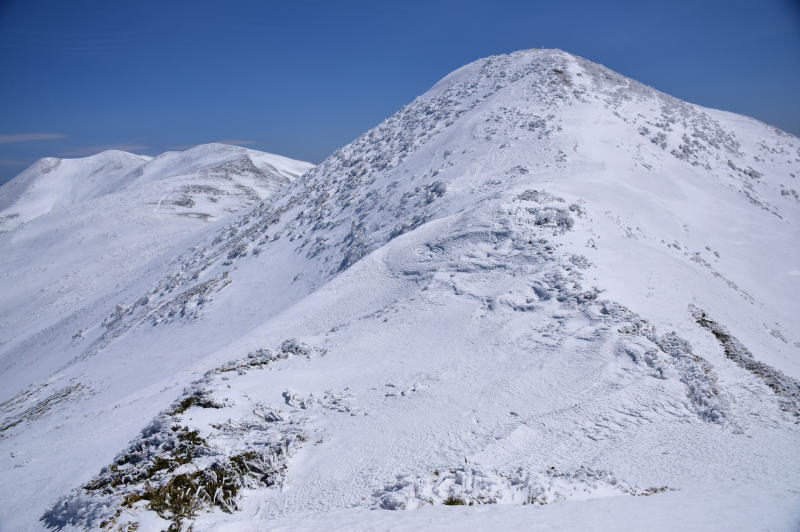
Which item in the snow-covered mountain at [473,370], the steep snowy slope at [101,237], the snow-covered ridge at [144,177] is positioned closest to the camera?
the snow-covered mountain at [473,370]

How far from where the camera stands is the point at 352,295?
17000 millimetres

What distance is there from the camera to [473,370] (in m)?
11.0

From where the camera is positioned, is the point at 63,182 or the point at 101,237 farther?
the point at 63,182

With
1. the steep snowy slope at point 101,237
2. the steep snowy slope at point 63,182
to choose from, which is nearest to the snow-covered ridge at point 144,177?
the steep snowy slope at point 63,182

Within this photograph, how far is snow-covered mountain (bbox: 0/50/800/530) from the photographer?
7270 mm

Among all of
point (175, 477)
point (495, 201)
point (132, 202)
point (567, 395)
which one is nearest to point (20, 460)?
point (175, 477)

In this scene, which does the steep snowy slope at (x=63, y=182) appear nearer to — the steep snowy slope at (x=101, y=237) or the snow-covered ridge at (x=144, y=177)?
the snow-covered ridge at (x=144, y=177)

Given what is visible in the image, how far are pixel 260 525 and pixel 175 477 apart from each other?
6.61 feet

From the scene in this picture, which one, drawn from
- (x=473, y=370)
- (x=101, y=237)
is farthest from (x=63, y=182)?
(x=473, y=370)

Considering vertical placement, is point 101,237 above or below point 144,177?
below

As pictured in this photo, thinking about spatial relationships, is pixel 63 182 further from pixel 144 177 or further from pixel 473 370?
pixel 473 370

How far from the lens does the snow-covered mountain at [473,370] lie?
7270 millimetres

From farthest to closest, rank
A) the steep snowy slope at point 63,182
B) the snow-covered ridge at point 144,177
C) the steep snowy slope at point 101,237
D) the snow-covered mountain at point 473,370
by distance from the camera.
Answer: the steep snowy slope at point 63,182
the snow-covered ridge at point 144,177
the steep snowy slope at point 101,237
the snow-covered mountain at point 473,370

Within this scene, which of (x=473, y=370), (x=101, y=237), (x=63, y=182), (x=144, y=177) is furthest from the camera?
(x=63, y=182)
